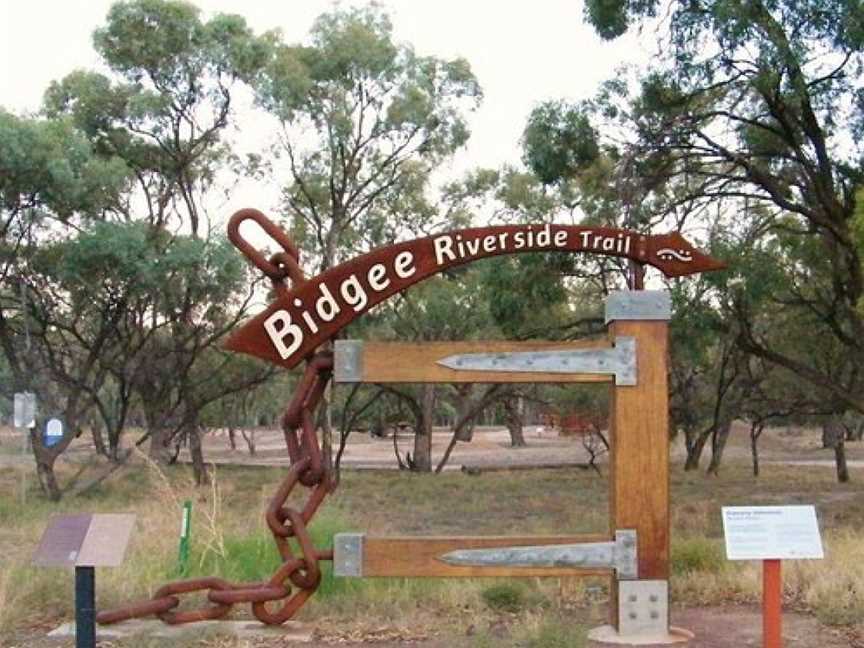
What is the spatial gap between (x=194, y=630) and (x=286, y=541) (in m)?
0.83

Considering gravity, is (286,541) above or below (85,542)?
below

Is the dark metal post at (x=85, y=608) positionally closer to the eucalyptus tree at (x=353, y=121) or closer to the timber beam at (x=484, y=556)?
the timber beam at (x=484, y=556)

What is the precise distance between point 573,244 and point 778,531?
2531 millimetres

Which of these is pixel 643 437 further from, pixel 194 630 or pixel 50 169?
pixel 50 169

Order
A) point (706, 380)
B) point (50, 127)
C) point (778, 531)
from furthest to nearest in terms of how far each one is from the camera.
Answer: point (706, 380) < point (50, 127) < point (778, 531)

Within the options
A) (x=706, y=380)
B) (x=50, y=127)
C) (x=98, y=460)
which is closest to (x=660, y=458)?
(x=50, y=127)

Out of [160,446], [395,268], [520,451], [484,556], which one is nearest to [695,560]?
[484,556]

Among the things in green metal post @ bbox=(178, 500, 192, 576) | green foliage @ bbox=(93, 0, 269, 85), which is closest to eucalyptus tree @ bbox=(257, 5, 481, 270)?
green foliage @ bbox=(93, 0, 269, 85)

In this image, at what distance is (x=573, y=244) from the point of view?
26.6ft

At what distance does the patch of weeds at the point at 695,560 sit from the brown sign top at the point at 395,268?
3.25 metres

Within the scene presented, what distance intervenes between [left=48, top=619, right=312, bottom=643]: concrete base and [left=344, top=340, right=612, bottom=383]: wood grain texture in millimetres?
1798

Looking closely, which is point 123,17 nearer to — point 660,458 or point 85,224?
point 85,224

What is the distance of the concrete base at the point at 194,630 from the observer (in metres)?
7.63

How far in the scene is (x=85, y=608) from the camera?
6152 mm
